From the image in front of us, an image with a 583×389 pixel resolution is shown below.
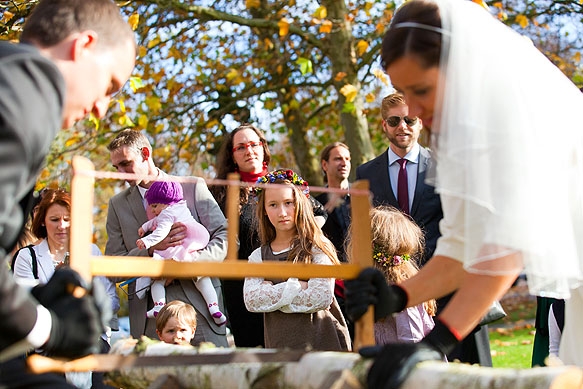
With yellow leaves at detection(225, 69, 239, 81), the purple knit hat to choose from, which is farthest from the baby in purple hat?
yellow leaves at detection(225, 69, 239, 81)

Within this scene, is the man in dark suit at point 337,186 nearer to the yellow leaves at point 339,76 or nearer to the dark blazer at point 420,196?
the dark blazer at point 420,196

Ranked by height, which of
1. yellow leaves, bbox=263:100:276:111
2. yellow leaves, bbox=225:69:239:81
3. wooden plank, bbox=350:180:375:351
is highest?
yellow leaves, bbox=225:69:239:81

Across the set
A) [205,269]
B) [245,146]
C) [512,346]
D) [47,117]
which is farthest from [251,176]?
[512,346]

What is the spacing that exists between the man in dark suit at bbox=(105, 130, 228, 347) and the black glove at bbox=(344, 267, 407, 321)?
2.10m

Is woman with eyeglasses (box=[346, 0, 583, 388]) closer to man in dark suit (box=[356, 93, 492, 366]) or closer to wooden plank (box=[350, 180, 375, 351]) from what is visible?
wooden plank (box=[350, 180, 375, 351])

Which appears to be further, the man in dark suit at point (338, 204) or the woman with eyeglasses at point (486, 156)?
the man in dark suit at point (338, 204)

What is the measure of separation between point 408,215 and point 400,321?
0.98 meters

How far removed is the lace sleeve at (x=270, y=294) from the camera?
4266 mm

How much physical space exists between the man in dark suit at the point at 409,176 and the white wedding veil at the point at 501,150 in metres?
2.34

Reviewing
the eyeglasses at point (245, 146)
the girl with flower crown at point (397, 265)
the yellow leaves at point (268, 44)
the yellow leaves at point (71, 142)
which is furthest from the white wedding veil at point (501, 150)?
the yellow leaves at point (268, 44)

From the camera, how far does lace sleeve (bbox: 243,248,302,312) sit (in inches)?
168

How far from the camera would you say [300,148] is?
11.1 metres

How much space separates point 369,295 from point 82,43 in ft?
4.30

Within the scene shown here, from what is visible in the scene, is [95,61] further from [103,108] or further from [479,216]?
[479,216]
